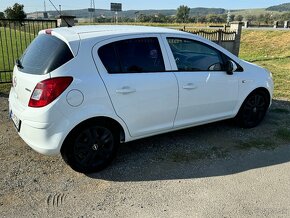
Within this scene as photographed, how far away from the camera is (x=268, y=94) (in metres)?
5.50

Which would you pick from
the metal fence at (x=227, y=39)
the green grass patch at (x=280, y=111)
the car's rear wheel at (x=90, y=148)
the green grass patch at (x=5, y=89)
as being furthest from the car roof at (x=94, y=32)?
the metal fence at (x=227, y=39)

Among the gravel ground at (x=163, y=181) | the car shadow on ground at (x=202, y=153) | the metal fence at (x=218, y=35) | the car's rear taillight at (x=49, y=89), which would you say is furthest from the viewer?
the metal fence at (x=218, y=35)

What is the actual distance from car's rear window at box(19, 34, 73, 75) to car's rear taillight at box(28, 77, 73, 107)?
0.48 ft

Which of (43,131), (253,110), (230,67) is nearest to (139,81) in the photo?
(43,131)

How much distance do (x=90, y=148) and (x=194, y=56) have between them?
197 centimetres

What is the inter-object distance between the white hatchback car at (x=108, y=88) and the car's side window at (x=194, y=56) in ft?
0.05

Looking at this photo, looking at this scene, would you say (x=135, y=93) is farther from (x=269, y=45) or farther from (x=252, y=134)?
(x=269, y=45)

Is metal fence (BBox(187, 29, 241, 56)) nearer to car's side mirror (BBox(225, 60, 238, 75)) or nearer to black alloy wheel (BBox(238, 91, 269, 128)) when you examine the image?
black alloy wheel (BBox(238, 91, 269, 128))

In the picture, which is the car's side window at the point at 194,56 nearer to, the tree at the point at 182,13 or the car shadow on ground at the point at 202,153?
the car shadow on ground at the point at 202,153

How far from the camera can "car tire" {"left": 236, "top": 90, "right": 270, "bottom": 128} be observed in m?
5.27

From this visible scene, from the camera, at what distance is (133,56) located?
3.93m

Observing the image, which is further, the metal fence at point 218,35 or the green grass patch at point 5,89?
the metal fence at point 218,35

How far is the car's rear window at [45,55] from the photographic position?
3514mm

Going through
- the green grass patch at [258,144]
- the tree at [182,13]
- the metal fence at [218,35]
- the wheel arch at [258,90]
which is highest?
the tree at [182,13]
